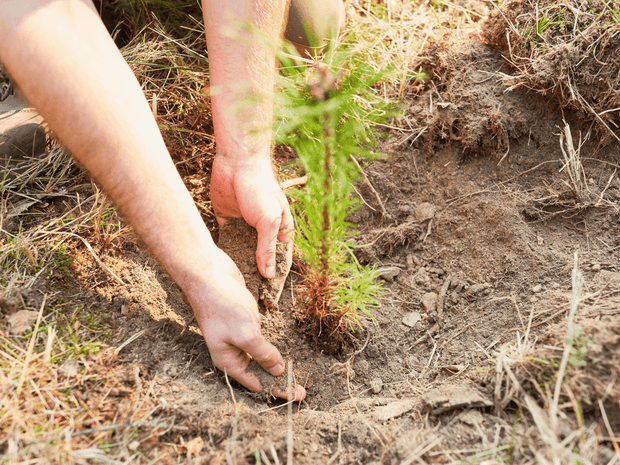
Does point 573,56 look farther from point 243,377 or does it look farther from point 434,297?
point 243,377

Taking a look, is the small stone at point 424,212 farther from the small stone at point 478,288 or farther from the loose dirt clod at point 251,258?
the loose dirt clod at point 251,258

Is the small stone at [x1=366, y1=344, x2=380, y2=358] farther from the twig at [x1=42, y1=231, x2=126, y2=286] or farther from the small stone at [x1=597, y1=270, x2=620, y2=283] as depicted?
the twig at [x1=42, y1=231, x2=126, y2=286]

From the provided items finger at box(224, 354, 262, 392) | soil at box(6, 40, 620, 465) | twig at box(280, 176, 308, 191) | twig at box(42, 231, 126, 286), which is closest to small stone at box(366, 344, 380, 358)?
soil at box(6, 40, 620, 465)

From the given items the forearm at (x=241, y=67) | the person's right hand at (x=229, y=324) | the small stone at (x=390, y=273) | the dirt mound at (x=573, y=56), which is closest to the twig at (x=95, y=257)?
the person's right hand at (x=229, y=324)

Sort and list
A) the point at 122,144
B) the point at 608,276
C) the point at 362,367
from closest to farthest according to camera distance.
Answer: the point at 122,144 → the point at 608,276 → the point at 362,367

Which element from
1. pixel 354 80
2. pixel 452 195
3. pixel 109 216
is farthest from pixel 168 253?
pixel 452 195

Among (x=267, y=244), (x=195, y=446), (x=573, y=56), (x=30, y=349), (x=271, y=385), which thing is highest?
(x=573, y=56)

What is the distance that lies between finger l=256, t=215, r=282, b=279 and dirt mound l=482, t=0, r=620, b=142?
4.56 feet

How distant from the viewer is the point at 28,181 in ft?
6.18

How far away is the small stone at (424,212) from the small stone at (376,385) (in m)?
0.82

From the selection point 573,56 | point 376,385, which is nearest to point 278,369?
point 376,385

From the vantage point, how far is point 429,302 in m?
1.79

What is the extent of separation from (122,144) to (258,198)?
1.78ft

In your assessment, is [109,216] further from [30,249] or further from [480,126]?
[480,126]
